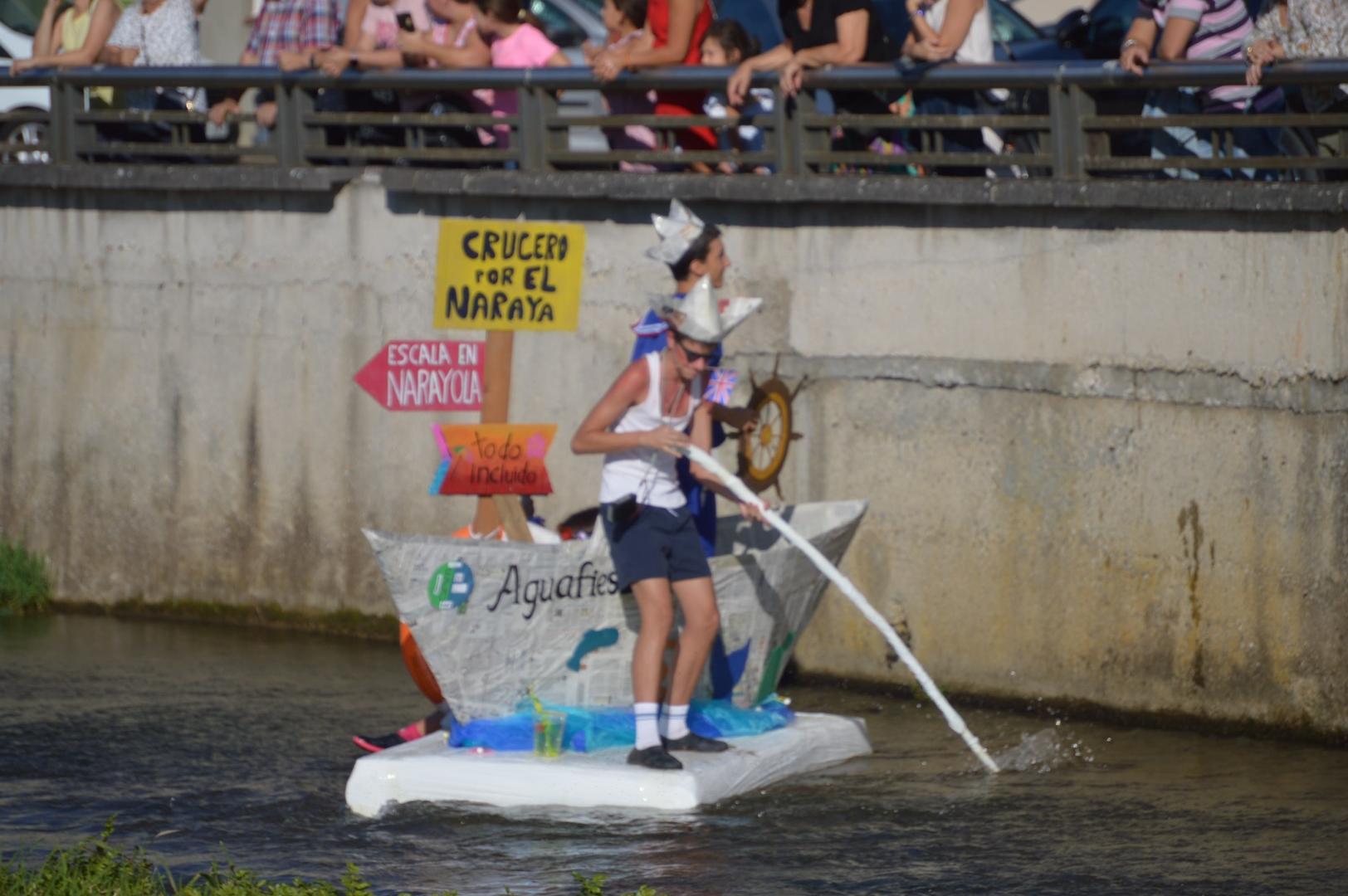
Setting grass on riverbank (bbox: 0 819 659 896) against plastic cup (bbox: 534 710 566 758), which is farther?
plastic cup (bbox: 534 710 566 758)

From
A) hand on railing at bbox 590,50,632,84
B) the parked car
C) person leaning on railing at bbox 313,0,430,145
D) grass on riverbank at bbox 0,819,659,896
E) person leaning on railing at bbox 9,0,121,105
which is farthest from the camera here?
the parked car

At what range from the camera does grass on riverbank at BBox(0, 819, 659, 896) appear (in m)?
5.32

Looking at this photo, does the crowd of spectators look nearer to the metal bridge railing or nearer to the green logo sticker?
the metal bridge railing

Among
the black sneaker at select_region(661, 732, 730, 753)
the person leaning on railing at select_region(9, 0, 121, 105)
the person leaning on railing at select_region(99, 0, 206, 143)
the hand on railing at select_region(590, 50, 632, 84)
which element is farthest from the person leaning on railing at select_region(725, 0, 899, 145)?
the person leaning on railing at select_region(9, 0, 121, 105)

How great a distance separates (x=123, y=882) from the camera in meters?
5.56

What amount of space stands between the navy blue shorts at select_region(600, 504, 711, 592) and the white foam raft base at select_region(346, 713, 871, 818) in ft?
2.42

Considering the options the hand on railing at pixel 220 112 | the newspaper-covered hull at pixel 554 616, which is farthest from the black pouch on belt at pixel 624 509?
the hand on railing at pixel 220 112

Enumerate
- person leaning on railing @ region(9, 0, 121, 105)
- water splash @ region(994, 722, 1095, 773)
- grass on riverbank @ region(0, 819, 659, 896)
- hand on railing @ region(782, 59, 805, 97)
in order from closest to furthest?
grass on riverbank @ region(0, 819, 659, 896), water splash @ region(994, 722, 1095, 773), hand on railing @ region(782, 59, 805, 97), person leaning on railing @ region(9, 0, 121, 105)

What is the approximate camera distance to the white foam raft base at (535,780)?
7.19 metres

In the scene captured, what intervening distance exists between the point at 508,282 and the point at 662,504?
1.22m

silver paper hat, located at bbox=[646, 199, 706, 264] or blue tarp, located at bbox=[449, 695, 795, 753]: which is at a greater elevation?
silver paper hat, located at bbox=[646, 199, 706, 264]

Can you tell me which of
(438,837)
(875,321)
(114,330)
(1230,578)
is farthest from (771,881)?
(114,330)

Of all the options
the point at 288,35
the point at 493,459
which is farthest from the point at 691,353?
the point at 288,35

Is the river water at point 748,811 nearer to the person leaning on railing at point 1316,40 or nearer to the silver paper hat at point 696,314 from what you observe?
the silver paper hat at point 696,314
